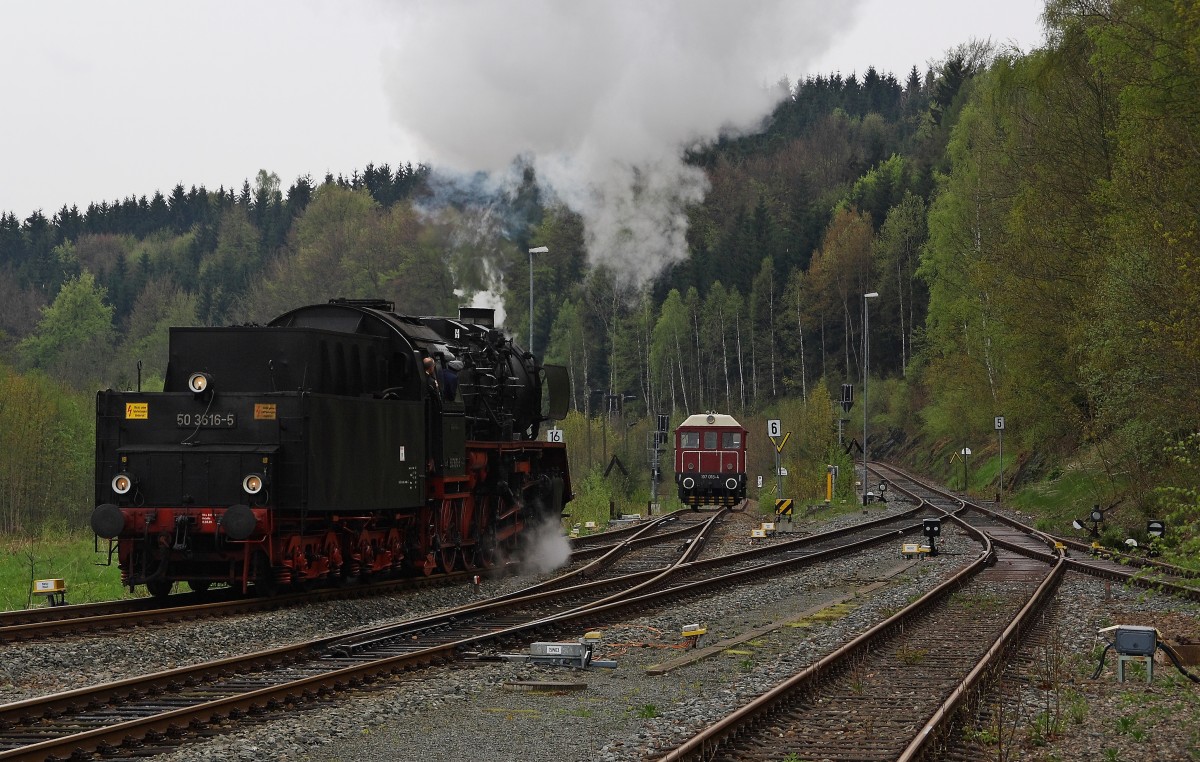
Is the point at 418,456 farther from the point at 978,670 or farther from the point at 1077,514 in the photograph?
the point at 1077,514

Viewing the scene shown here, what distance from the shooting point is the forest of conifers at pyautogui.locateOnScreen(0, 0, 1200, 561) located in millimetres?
23219

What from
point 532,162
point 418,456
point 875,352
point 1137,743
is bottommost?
point 1137,743

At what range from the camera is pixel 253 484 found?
13656 mm

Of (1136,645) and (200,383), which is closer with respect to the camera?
(1136,645)

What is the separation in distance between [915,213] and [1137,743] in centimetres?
7985

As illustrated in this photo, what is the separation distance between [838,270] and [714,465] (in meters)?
50.9

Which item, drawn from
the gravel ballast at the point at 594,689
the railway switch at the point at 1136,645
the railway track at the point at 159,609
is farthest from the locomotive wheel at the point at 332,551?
the railway switch at the point at 1136,645

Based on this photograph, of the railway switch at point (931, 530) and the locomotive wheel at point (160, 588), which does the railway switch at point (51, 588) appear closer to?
the locomotive wheel at point (160, 588)

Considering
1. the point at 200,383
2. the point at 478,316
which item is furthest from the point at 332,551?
Answer: the point at 478,316

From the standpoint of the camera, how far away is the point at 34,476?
45.8 m

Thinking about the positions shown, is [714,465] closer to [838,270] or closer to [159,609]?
[159,609]

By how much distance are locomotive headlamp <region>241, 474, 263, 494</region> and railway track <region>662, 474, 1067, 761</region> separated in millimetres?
6148

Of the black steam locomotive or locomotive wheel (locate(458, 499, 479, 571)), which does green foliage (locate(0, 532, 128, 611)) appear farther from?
locomotive wheel (locate(458, 499, 479, 571))

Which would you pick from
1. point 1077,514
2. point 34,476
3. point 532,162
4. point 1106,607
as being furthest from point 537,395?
point 532,162
